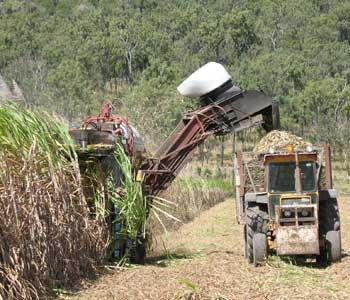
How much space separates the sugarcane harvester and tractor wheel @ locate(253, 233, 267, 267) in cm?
191

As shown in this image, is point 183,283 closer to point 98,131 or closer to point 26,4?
point 98,131

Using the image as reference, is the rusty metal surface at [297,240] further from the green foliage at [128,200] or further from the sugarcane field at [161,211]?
the green foliage at [128,200]

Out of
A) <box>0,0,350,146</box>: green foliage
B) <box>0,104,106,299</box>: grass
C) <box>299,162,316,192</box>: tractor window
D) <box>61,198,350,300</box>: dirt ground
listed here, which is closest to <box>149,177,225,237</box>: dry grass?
<box>61,198,350,300</box>: dirt ground

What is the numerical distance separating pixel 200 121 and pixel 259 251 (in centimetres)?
243

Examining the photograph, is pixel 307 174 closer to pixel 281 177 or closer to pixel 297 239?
pixel 281 177

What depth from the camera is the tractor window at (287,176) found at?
10156 millimetres

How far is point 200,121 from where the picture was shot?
10812mm

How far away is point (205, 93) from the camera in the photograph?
10.5 meters

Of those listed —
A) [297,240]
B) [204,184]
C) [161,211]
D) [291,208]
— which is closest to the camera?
[297,240]

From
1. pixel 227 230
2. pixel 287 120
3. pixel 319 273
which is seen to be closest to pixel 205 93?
pixel 319 273

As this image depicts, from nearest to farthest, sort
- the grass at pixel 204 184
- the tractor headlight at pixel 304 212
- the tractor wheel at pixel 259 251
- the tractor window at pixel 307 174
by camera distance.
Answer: the tractor wheel at pixel 259 251 < the tractor headlight at pixel 304 212 < the tractor window at pixel 307 174 < the grass at pixel 204 184

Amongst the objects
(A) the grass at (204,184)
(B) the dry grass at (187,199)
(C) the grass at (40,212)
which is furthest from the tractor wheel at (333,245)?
(A) the grass at (204,184)

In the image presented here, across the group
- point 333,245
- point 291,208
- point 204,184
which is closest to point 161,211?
point 291,208

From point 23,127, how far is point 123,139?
2.72m
